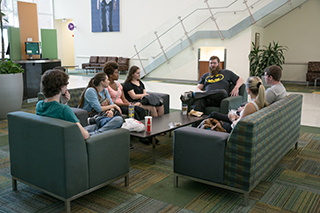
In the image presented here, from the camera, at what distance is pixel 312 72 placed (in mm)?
10945

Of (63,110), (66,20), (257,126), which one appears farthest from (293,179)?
(66,20)

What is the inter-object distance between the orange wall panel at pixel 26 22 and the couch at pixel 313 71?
900 centimetres

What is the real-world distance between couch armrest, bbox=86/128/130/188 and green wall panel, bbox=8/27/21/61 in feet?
20.4

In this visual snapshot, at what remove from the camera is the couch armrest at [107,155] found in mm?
2516

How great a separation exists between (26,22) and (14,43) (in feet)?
2.40

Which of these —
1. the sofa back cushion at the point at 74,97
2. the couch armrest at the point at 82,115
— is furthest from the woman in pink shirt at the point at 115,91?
the couch armrest at the point at 82,115

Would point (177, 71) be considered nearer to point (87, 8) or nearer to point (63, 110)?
point (87, 8)

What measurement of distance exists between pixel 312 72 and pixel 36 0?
14.4m

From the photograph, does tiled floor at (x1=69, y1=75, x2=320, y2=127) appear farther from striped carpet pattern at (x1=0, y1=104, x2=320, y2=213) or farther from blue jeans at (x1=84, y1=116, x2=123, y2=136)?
blue jeans at (x1=84, y1=116, x2=123, y2=136)

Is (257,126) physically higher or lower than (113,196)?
higher

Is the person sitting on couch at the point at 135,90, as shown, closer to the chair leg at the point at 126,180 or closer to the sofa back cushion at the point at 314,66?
the chair leg at the point at 126,180

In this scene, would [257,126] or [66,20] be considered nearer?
[257,126]

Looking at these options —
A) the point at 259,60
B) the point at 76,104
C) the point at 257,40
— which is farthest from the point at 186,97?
→ the point at 257,40

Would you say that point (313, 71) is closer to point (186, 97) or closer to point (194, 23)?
point (194, 23)
